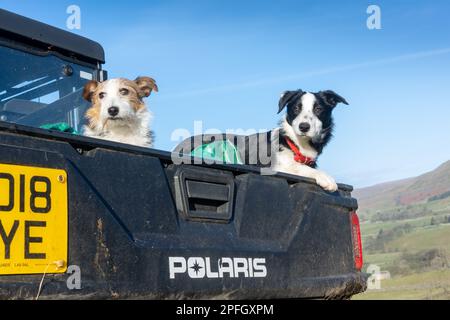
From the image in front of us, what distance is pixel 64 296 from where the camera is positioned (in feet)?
8.73

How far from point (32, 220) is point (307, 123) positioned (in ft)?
15.4

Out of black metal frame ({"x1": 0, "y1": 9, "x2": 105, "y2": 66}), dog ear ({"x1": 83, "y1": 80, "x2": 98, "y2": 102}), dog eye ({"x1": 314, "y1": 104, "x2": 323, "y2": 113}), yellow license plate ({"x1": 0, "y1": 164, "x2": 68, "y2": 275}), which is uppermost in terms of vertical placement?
black metal frame ({"x1": 0, "y1": 9, "x2": 105, "y2": 66})

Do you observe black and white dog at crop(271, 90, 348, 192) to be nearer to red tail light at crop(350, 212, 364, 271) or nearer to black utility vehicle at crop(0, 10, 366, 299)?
red tail light at crop(350, 212, 364, 271)

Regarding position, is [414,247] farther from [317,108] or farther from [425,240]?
[317,108]

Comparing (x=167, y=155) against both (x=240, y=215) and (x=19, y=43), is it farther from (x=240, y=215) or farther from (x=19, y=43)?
(x=19, y=43)

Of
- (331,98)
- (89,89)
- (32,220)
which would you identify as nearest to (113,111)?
(89,89)

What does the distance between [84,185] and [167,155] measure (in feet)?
2.08

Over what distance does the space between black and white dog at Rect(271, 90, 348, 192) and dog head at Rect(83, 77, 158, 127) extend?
152 centimetres

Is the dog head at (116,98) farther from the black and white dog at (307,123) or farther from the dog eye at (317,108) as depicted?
the dog eye at (317,108)

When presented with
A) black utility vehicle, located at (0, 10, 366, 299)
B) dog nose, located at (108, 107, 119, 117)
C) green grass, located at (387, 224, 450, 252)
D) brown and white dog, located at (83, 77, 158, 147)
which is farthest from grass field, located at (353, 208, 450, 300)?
black utility vehicle, located at (0, 10, 366, 299)

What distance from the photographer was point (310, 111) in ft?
23.0

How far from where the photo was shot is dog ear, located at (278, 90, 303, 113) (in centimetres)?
709

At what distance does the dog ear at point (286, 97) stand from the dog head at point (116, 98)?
1535mm

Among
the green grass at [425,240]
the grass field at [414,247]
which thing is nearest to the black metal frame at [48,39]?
the grass field at [414,247]
